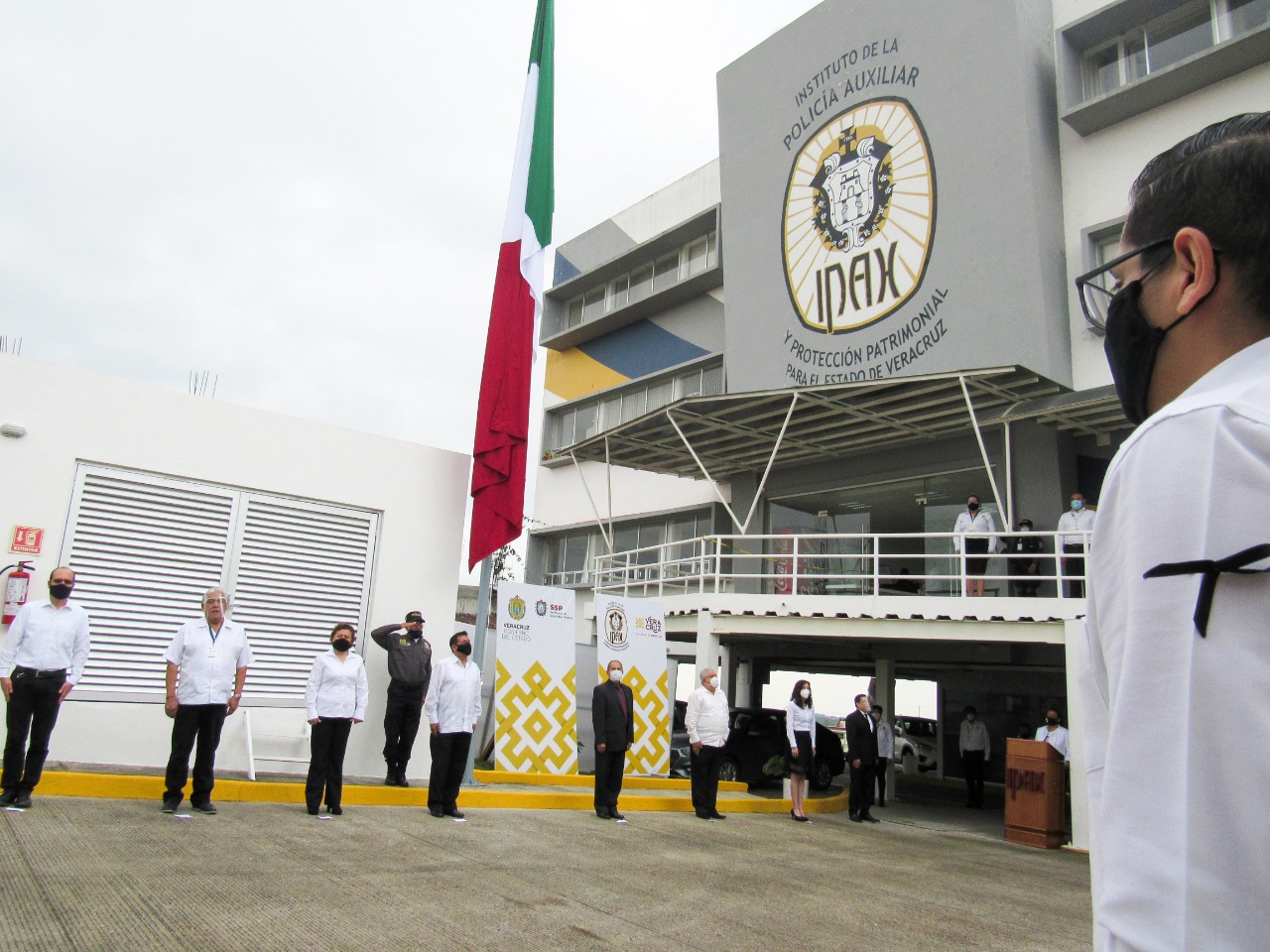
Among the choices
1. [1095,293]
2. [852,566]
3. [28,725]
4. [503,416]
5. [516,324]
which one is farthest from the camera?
[852,566]

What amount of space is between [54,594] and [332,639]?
2.22 metres

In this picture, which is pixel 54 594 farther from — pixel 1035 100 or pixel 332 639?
pixel 1035 100

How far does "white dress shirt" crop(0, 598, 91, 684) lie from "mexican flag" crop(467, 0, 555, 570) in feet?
12.9

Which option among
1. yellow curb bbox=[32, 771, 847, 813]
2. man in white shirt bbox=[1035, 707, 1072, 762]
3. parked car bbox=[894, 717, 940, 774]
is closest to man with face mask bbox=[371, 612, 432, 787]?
yellow curb bbox=[32, 771, 847, 813]

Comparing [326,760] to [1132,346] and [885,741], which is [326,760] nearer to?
[1132,346]

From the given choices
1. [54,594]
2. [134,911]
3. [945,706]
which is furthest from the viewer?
[945,706]

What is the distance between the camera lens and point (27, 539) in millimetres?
7898

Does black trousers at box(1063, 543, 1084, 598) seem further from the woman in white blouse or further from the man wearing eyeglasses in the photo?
the man wearing eyeglasses

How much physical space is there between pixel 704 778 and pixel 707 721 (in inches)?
26.6

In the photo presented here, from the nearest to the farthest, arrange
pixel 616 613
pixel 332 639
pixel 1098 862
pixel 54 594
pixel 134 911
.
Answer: pixel 1098 862 < pixel 134 911 < pixel 54 594 < pixel 332 639 < pixel 616 613

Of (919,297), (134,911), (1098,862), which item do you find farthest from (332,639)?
(919,297)

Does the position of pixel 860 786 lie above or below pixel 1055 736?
below

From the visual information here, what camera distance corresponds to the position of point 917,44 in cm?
1612

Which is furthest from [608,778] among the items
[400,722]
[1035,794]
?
[1035,794]
